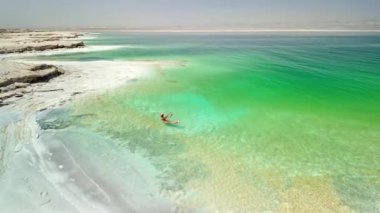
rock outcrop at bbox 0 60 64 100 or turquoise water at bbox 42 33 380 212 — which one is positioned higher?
rock outcrop at bbox 0 60 64 100

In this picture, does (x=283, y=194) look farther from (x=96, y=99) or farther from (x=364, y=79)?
(x=364, y=79)

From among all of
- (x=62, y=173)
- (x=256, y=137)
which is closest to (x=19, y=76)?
(x=62, y=173)

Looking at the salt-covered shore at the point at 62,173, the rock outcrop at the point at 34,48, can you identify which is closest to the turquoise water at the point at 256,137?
the salt-covered shore at the point at 62,173

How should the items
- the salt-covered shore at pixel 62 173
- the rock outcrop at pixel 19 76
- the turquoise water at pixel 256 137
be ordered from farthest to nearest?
the rock outcrop at pixel 19 76
the turquoise water at pixel 256 137
the salt-covered shore at pixel 62 173

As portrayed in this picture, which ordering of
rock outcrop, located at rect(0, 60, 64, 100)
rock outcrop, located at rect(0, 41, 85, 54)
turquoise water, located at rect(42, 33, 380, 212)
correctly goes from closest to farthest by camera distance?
turquoise water, located at rect(42, 33, 380, 212)
rock outcrop, located at rect(0, 60, 64, 100)
rock outcrop, located at rect(0, 41, 85, 54)

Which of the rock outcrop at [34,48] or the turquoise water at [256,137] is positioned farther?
the rock outcrop at [34,48]

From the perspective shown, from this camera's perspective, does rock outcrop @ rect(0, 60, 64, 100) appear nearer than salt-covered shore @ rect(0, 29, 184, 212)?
No

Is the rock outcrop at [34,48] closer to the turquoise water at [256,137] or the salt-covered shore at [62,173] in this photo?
the turquoise water at [256,137]

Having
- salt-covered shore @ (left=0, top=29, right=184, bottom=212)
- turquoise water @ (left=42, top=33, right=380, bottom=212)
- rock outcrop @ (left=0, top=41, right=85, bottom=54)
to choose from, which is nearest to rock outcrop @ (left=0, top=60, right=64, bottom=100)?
salt-covered shore @ (left=0, top=29, right=184, bottom=212)

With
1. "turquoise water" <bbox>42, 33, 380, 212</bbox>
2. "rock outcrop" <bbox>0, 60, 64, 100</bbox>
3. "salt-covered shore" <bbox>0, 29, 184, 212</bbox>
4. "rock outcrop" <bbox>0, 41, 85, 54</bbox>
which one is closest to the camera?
"salt-covered shore" <bbox>0, 29, 184, 212</bbox>

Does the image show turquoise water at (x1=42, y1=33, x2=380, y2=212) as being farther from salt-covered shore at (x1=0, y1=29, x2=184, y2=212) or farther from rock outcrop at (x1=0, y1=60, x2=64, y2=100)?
rock outcrop at (x1=0, y1=60, x2=64, y2=100)
